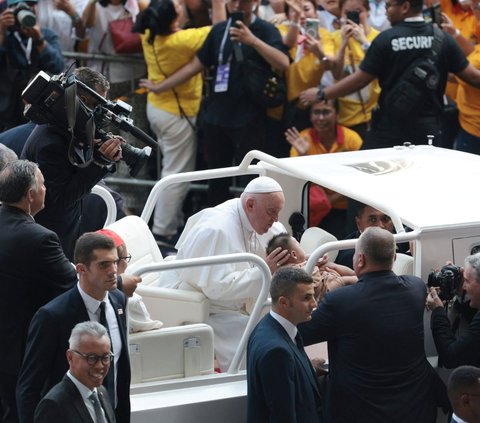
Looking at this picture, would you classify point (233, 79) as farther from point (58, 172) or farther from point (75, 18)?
point (58, 172)

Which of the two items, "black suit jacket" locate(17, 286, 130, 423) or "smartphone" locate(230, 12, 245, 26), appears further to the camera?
"smartphone" locate(230, 12, 245, 26)

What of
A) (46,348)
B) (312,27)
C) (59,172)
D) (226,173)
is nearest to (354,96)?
(312,27)

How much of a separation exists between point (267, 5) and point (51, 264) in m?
6.52

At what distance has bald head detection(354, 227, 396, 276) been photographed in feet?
22.9

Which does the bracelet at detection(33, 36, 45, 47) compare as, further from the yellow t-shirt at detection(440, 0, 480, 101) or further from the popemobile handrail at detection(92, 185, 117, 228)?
the yellow t-shirt at detection(440, 0, 480, 101)

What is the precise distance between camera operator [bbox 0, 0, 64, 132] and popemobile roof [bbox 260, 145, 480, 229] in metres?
3.30

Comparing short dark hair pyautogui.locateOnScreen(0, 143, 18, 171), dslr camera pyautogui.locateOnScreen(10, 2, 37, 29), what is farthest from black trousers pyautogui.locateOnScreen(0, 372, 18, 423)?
dslr camera pyautogui.locateOnScreen(10, 2, 37, 29)

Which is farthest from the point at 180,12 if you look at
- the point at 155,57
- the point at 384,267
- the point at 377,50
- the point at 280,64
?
the point at 384,267

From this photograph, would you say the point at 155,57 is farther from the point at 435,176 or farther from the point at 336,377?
the point at 336,377

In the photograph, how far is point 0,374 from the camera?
277 inches

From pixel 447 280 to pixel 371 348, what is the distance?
59cm

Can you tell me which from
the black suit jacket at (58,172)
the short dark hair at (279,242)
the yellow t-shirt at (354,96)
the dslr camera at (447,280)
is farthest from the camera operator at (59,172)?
the yellow t-shirt at (354,96)

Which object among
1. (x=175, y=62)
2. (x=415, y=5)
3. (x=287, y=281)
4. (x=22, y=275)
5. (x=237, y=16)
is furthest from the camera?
(x=175, y=62)

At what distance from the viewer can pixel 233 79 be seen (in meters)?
11.5
